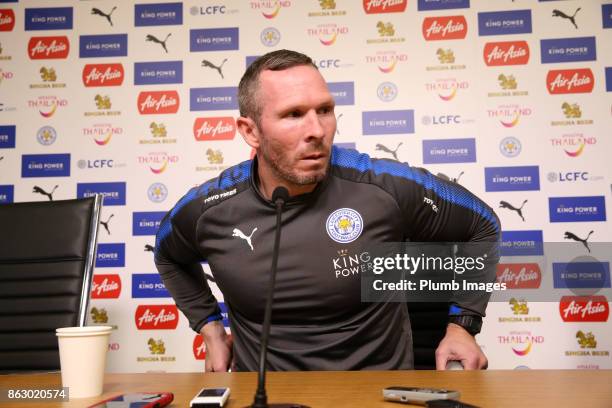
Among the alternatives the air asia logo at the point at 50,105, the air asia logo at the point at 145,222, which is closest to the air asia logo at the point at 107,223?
the air asia logo at the point at 145,222

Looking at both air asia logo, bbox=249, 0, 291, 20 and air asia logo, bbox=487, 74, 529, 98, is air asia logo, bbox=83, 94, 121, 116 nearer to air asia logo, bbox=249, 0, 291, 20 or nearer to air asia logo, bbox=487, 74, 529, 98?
air asia logo, bbox=249, 0, 291, 20

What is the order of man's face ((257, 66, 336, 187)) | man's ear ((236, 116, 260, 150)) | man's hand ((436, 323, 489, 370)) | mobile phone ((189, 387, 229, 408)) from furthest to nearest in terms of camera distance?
man's ear ((236, 116, 260, 150))
man's face ((257, 66, 336, 187))
man's hand ((436, 323, 489, 370))
mobile phone ((189, 387, 229, 408))

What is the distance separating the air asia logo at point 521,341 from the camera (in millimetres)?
2965

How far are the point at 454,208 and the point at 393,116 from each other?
64.9 inches

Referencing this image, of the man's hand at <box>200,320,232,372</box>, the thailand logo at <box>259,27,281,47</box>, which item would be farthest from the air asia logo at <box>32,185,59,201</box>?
the man's hand at <box>200,320,232,372</box>

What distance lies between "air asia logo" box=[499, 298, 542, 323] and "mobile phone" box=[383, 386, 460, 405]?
2.42 meters

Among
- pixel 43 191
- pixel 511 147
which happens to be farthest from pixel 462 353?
pixel 43 191

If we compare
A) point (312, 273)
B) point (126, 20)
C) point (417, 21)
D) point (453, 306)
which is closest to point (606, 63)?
point (417, 21)

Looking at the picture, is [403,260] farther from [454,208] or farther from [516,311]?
[516,311]

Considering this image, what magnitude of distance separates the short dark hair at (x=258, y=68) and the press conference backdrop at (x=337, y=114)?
5.08 feet

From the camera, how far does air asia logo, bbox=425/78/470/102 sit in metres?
3.10

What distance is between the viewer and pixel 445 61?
123 inches

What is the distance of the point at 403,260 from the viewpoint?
62.4 inches

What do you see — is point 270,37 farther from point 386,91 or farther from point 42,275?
→ point 42,275
